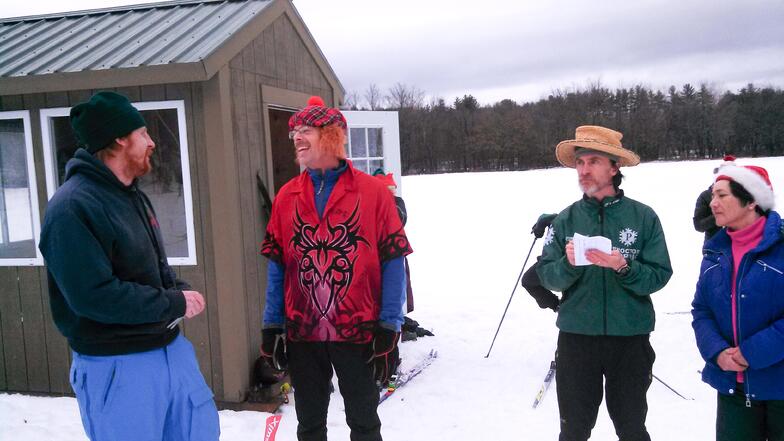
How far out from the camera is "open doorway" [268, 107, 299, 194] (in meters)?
5.50

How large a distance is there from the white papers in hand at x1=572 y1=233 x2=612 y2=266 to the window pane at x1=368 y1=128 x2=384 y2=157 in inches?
165

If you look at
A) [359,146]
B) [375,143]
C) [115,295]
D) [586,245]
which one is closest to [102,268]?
[115,295]

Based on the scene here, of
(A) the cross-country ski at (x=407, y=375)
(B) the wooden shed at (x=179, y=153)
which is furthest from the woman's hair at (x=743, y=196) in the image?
(B) the wooden shed at (x=179, y=153)

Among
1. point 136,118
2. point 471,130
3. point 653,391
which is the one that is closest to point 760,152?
point 471,130

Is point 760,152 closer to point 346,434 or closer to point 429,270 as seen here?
point 429,270

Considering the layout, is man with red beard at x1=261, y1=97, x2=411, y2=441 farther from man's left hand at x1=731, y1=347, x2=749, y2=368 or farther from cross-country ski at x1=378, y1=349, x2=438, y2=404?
cross-country ski at x1=378, y1=349, x2=438, y2=404

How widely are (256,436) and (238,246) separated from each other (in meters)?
1.31

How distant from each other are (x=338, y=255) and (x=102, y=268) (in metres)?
0.91

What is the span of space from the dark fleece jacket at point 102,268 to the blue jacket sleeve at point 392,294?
820 millimetres

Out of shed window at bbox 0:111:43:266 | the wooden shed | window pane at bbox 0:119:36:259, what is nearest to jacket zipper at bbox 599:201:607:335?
the wooden shed

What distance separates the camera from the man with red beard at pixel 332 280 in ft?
7.98

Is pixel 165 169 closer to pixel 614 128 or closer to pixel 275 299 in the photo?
pixel 275 299

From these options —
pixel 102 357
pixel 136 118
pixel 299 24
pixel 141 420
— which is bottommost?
pixel 141 420

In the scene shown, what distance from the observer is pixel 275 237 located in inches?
101
